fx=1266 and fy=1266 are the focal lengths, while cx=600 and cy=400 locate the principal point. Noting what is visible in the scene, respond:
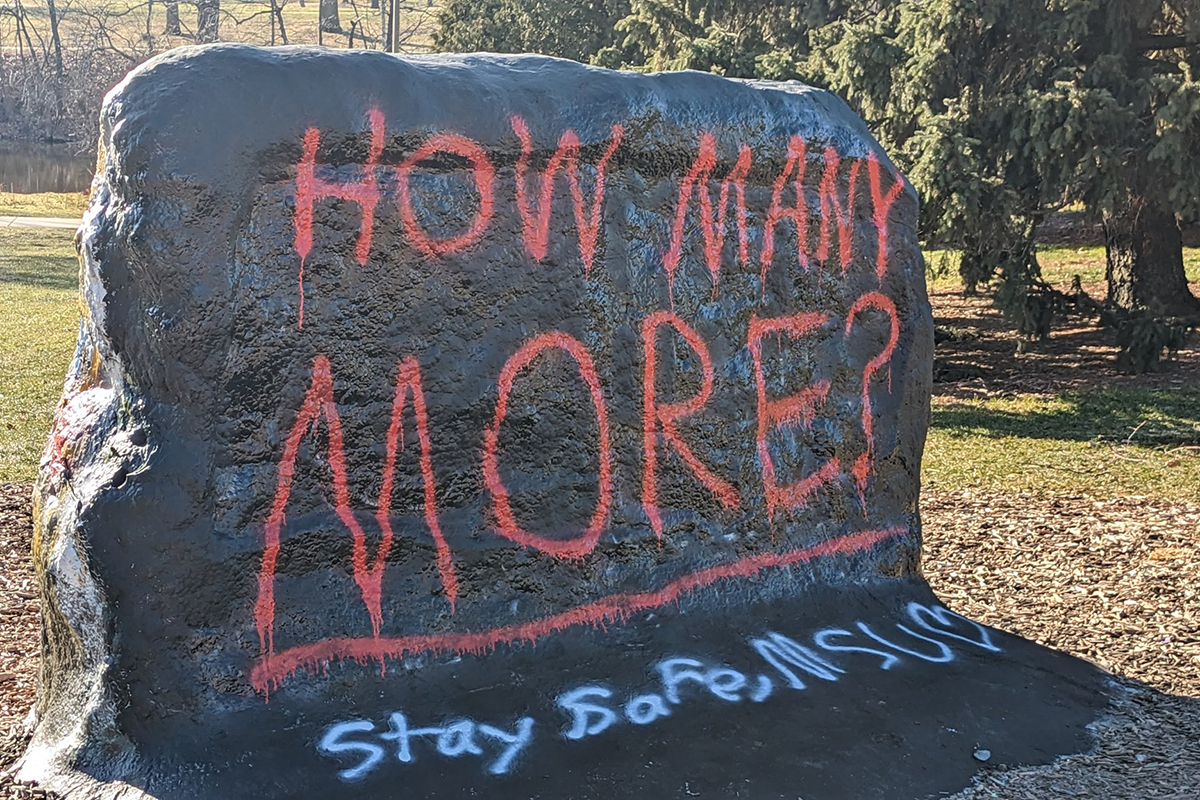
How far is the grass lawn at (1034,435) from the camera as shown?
7.64m

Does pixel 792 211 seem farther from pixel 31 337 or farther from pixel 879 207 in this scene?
pixel 31 337

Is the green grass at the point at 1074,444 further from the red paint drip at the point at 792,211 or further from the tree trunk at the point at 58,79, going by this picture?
the tree trunk at the point at 58,79

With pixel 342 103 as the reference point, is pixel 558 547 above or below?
below

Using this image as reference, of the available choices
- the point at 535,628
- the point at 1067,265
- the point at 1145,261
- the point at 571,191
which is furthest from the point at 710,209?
the point at 1067,265

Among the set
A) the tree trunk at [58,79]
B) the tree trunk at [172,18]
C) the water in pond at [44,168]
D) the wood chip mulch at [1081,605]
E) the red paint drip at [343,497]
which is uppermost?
the tree trunk at [172,18]

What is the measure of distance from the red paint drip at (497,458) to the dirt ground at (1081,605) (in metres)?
1.39

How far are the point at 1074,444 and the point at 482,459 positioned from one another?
604cm

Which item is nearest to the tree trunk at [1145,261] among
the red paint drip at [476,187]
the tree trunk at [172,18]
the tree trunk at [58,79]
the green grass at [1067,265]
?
the green grass at [1067,265]

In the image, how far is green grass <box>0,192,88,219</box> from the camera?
83.6 ft

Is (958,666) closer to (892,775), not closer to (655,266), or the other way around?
(892,775)

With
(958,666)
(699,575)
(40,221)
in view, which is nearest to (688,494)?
(699,575)

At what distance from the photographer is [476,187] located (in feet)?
12.7

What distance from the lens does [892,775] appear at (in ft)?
12.2

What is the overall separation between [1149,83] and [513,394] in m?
6.96
